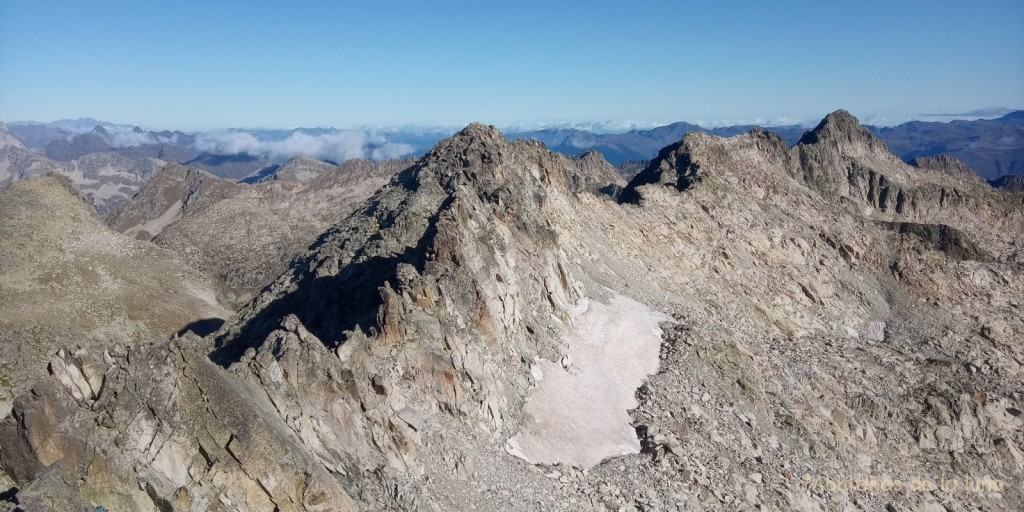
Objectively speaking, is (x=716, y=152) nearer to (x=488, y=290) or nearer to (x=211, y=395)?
(x=488, y=290)

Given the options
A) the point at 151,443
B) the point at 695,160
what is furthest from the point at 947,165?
the point at 151,443

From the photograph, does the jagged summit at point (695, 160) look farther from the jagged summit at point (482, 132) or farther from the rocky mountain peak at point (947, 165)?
the rocky mountain peak at point (947, 165)

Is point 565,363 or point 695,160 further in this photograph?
point 695,160

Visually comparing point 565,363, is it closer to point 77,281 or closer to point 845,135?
point 77,281

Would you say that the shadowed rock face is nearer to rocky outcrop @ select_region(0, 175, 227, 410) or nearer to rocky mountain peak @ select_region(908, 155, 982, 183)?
rocky outcrop @ select_region(0, 175, 227, 410)

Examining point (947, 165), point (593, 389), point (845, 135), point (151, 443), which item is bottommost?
point (593, 389)

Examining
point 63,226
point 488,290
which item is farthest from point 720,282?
point 63,226

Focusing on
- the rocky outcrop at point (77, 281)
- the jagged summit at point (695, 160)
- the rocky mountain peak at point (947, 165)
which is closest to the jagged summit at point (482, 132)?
the jagged summit at point (695, 160)
